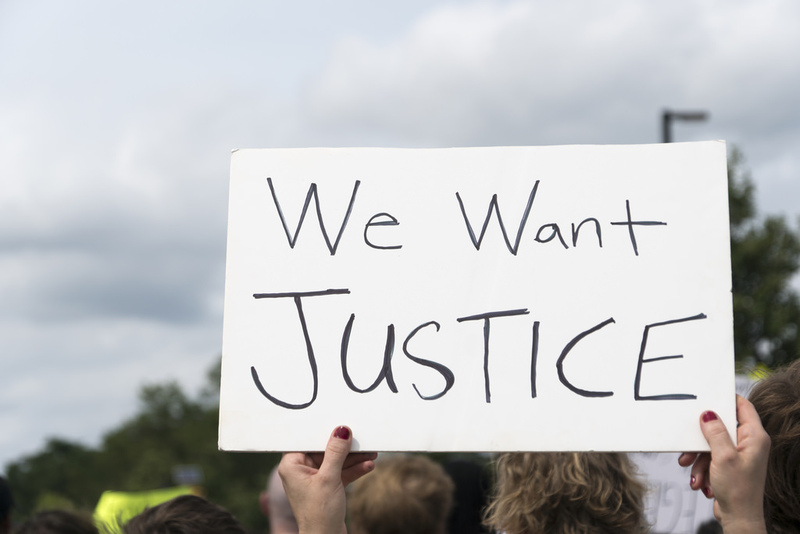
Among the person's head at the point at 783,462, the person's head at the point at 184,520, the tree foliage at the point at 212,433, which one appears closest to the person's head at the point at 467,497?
the person's head at the point at 184,520

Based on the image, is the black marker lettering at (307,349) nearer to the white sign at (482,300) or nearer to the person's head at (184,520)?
the white sign at (482,300)

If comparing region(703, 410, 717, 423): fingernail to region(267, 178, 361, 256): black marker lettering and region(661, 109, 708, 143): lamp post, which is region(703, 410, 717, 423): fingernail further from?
region(661, 109, 708, 143): lamp post

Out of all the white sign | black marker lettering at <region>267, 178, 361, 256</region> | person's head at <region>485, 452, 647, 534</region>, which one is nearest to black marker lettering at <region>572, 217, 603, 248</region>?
the white sign

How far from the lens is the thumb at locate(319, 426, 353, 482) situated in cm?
188

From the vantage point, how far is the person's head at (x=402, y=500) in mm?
3078

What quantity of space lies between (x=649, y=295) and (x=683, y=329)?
0.37ft

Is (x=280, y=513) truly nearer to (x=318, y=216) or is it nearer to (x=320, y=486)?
(x=320, y=486)

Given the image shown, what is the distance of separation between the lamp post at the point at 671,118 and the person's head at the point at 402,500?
30.2ft

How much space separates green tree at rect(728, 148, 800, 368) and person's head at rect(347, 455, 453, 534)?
15.5 metres

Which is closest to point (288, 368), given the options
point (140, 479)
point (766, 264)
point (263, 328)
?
point (263, 328)

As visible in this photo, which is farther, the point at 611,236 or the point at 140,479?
the point at 140,479

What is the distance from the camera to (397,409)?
196 cm

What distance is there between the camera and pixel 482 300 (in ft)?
6.57

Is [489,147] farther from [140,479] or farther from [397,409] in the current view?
[140,479]
